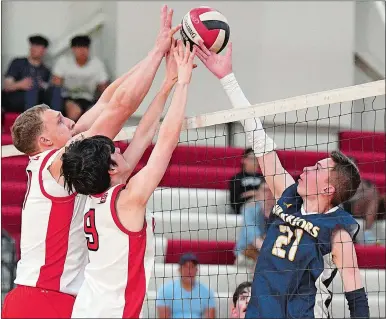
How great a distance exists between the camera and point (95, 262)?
537cm

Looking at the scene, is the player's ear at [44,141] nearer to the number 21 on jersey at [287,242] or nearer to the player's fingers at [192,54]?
the player's fingers at [192,54]

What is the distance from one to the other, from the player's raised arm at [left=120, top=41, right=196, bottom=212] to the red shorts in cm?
90

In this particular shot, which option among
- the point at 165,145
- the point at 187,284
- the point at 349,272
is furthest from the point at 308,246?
the point at 187,284

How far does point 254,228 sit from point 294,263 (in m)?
3.12

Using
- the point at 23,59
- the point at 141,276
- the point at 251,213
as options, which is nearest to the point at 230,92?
the point at 141,276

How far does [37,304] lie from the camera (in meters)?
5.73

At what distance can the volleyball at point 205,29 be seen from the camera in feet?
19.8

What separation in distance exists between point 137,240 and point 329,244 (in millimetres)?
1326

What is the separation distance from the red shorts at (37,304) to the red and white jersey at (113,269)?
362 millimetres

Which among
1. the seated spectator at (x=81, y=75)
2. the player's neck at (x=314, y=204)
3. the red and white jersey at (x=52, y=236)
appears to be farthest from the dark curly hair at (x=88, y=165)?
the seated spectator at (x=81, y=75)

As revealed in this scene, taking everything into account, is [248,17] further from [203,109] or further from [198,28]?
[198,28]

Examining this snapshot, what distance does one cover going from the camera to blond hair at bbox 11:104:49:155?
604 cm

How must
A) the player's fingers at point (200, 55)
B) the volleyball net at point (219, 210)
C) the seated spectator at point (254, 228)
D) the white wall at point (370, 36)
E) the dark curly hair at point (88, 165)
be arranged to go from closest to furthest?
1. the dark curly hair at point (88, 165)
2. the player's fingers at point (200, 55)
3. the seated spectator at point (254, 228)
4. the volleyball net at point (219, 210)
5. the white wall at point (370, 36)

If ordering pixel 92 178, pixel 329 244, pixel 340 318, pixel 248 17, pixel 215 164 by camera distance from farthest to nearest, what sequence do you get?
pixel 248 17 → pixel 215 164 → pixel 340 318 → pixel 329 244 → pixel 92 178
